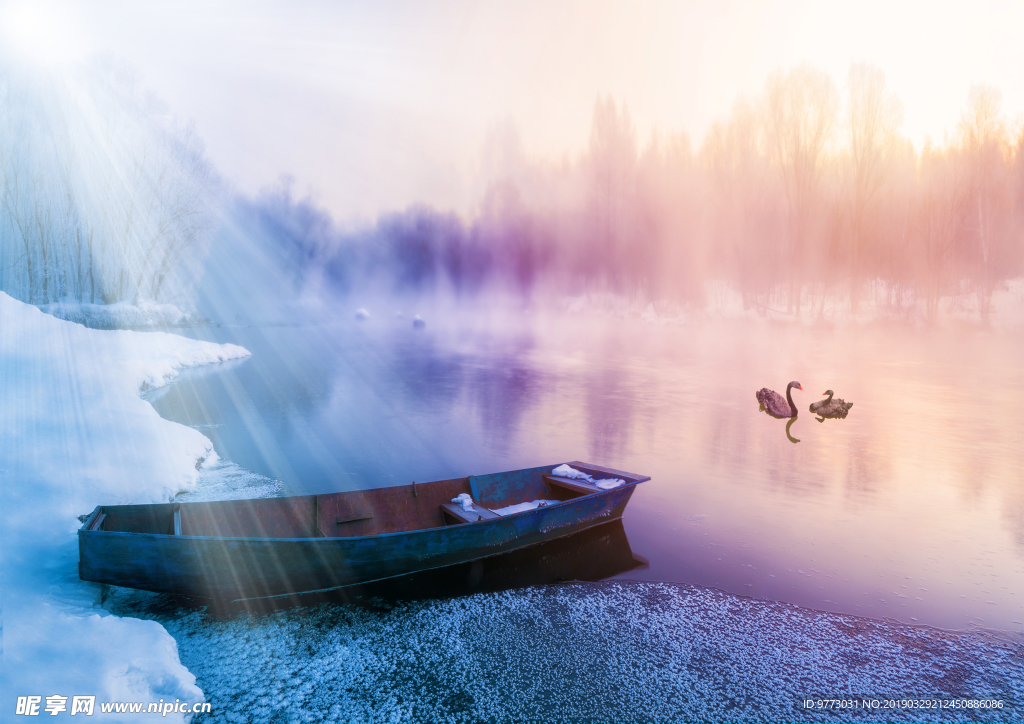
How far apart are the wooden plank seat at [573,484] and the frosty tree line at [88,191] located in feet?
133

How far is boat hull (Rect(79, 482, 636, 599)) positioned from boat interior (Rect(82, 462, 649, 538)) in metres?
0.42

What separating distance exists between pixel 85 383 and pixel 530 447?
1229cm

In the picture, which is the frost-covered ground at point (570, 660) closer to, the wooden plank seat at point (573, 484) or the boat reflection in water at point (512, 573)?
the boat reflection in water at point (512, 573)

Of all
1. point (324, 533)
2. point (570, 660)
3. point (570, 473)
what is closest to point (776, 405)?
point (570, 660)

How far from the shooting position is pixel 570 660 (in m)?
6.58

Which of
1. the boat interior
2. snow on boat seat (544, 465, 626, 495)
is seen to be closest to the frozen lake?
snow on boat seat (544, 465, 626, 495)

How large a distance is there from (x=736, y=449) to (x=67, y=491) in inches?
637

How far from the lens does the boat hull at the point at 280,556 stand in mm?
6805

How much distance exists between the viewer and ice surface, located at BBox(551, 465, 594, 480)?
36.3 feet

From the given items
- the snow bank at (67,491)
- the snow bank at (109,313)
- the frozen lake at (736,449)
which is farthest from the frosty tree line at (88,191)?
→ the snow bank at (67,491)

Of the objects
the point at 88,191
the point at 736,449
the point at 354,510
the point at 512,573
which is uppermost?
the point at 88,191

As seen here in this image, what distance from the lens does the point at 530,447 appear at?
17188 millimetres

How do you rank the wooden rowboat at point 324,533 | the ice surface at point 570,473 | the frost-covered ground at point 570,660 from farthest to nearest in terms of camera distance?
the ice surface at point 570,473 → the wooden rowboat at point 324,533 → the frost-covered ground at point 570,660

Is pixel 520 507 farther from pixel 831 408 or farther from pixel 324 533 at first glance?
pixel 831 408
